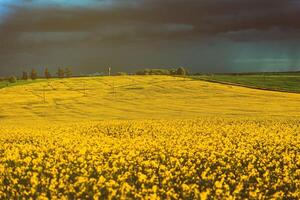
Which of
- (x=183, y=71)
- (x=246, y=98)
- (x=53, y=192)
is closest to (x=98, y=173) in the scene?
(x=53, y=192)

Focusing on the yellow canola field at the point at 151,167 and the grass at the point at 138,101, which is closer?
the yellow canola field at the point at 151,167

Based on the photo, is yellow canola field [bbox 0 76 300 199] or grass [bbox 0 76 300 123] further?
grass [bbox 0 76 300 123]

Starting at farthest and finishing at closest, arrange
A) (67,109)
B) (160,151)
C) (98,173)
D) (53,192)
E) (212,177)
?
(67,109) < (160,151) < (98,173) < (212,177) < (53,192)

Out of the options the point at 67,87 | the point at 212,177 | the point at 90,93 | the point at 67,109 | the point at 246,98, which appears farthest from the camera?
the point at 67,87

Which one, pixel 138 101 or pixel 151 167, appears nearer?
pixel 151 167

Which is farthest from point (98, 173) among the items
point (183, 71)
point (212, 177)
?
point (183, 71)

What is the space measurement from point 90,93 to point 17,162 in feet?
217

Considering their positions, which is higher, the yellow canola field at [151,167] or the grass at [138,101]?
the yellow canola field at [151,167]

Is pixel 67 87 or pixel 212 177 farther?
pixel 67 87

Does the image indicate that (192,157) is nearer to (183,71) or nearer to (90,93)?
(90,93)

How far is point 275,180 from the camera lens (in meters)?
12.0

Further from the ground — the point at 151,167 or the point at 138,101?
the point at 151,167

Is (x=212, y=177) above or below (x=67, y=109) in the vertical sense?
above

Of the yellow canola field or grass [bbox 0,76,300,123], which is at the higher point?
the yellow canola field
